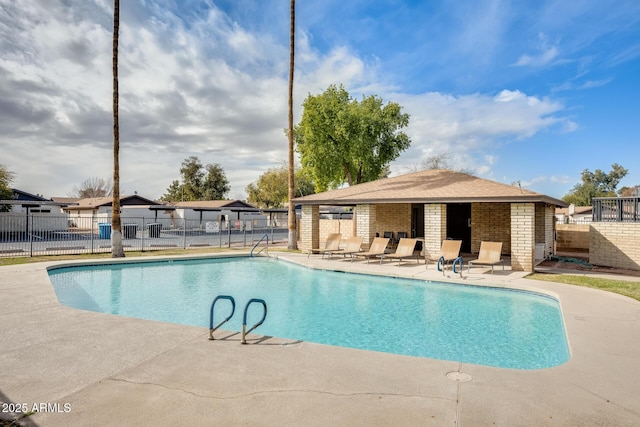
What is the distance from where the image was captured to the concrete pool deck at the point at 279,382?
3.54 m

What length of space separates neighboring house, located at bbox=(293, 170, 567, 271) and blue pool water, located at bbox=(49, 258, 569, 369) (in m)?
3.93

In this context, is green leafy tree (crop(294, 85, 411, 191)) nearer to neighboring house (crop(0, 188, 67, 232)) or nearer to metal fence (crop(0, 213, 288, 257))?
metal fence (crop(0, 213, 288, 257))

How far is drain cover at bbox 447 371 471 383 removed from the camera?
14.3 feet

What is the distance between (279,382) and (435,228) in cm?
1286

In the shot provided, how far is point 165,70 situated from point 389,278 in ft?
53.0

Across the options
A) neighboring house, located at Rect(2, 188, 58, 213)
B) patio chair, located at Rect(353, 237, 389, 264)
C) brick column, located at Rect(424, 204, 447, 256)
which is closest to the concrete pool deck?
brick column, located at Rect(424, 204, 447, 256)

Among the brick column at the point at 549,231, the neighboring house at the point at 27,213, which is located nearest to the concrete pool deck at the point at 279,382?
the brick column at the point at 549,231

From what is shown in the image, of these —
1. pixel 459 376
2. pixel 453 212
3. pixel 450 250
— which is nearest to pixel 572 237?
pixel 453 212

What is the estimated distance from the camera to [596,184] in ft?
253

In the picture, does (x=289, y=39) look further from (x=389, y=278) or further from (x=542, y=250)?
(x=542, y=250)

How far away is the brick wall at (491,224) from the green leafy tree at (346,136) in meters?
19.1

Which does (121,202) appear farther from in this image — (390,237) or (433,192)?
(433,192)

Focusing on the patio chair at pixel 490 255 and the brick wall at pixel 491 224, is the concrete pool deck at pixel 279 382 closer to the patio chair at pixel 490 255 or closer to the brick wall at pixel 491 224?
the patio chair at pixel 490 255

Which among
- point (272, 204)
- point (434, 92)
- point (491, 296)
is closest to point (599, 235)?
point (491, 296)
